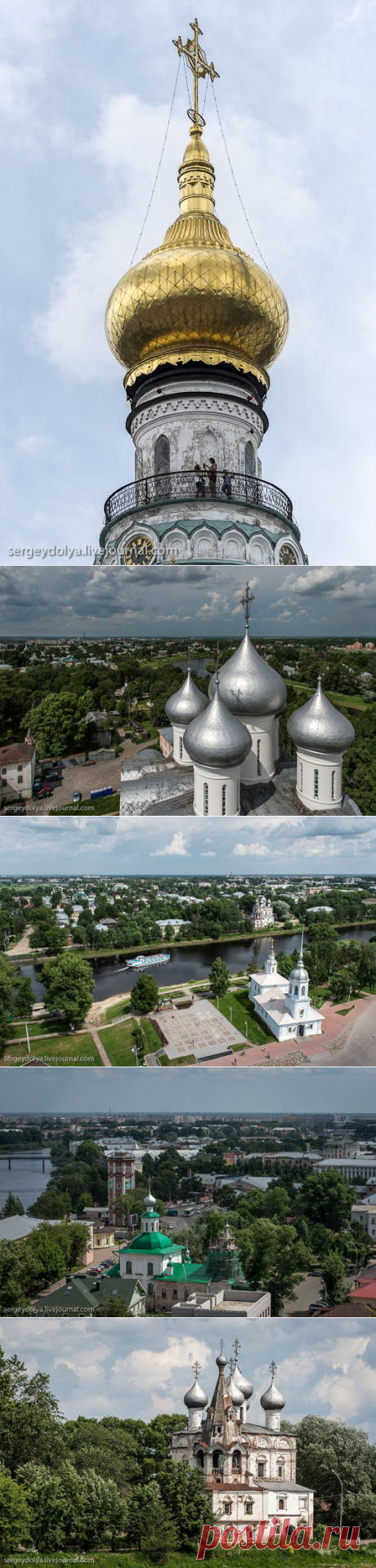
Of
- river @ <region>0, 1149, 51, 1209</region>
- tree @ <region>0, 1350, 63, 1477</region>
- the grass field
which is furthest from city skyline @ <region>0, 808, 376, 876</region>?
the grass field

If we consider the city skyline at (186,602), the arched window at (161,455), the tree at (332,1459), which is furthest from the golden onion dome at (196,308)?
the tree at (332,1459)

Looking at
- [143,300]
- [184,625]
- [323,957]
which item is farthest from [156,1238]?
[143,300]

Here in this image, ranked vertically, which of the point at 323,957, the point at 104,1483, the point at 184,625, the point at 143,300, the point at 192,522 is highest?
the point at 143,300

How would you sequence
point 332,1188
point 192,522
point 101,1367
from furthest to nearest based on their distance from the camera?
point 192,522 → point 332,1188 → point 101,1367

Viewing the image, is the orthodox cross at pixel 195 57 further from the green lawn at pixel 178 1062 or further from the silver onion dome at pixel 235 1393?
the silver onion dome at pixel 235 1393

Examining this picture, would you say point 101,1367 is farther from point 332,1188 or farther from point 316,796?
point 316,796

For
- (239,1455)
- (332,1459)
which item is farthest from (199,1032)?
(332,1459)

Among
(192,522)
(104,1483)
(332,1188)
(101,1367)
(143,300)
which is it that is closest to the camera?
(104,1483)
